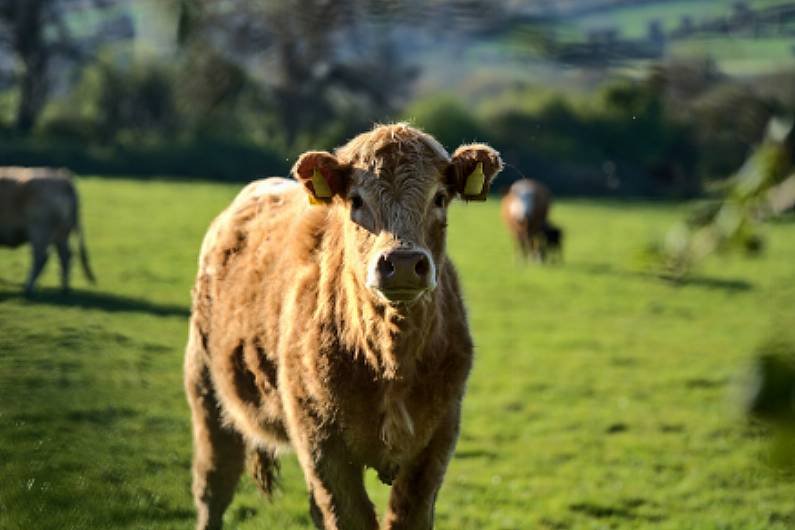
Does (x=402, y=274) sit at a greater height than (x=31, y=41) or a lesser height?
lesser

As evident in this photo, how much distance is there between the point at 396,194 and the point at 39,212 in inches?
424

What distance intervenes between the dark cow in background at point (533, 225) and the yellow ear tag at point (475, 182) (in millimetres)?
18353

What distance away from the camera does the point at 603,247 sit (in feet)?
83.3

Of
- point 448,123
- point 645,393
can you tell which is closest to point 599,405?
point 645,393

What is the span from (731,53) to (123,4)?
0.55 m

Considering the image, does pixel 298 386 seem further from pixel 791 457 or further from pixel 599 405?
pixel 599 405

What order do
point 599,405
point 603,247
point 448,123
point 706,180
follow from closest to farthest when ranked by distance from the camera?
1. point 706,180
2. point 599,405
3. point 448,123
4. point 603,247

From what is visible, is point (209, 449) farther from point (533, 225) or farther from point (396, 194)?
point (533, 225)

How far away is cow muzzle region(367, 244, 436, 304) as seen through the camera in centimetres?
362

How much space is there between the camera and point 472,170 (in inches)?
168

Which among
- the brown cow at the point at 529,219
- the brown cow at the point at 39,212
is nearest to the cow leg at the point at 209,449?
the brown cow at the point at 39,212

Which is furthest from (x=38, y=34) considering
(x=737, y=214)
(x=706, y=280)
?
(x=706, y=280)

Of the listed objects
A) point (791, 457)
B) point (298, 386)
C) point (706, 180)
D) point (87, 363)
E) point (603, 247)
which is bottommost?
point (603, 247)

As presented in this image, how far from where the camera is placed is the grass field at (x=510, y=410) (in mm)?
4945
